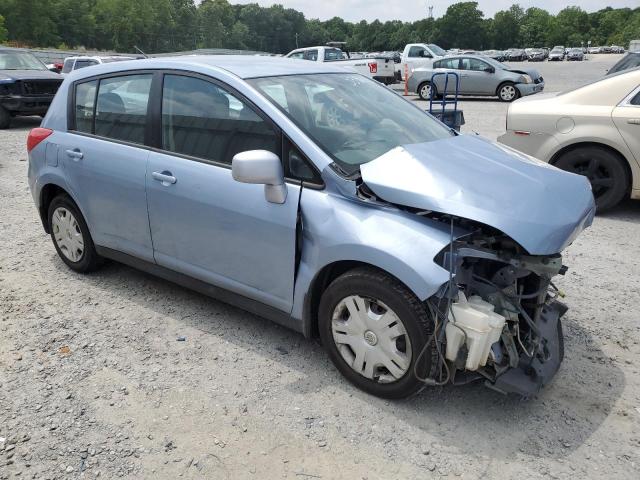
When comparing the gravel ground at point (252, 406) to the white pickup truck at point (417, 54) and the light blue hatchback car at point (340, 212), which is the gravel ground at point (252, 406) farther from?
the white pickup truck at point (417, 54)

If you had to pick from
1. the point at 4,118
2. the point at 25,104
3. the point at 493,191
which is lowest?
the point at 4,118

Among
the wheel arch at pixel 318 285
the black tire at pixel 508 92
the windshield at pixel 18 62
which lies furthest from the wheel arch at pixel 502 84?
the wheel arch at pixel 318 285

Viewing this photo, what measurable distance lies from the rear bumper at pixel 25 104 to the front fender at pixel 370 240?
12283mm

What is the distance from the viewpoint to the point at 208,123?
357 cm

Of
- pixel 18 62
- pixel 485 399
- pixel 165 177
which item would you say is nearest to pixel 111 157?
pixel 165 177

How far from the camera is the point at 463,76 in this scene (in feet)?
61.8

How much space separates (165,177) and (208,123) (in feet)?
1.47

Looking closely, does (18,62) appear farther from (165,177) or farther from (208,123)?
(208,123)

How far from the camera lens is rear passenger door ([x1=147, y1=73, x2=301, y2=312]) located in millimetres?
3217

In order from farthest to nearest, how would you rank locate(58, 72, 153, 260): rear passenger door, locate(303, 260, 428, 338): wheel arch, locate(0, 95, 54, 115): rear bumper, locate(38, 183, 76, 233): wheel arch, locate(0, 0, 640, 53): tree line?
locate(0, 0, 640, 53): tree line < locate(0, 95, 54, 115): rear bumper < locate(38, 183, 76, 233): wheel arch < locate(58, 72, 153, 260): rear passenger door < locate(303, 260, 428, 338): wheel arch

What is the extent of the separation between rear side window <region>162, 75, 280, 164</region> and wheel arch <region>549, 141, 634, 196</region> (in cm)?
421

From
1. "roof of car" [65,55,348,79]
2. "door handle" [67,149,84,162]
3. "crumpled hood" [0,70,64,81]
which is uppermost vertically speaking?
"roof of car" [65,55,348,79]

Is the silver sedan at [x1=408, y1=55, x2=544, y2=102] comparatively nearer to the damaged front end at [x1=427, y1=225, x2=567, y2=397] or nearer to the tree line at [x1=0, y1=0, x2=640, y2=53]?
the damaged front end at [x1=427, y1=225, x2=567, y2=397]

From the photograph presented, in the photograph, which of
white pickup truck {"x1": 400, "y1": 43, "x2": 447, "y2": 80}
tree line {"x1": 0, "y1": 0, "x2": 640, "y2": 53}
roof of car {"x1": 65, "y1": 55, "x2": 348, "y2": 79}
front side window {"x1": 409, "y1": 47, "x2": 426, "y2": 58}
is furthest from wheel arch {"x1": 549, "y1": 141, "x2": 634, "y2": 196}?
tree line {"x1": 0, "y1": 0, "x2": 640, "y2": 53}
